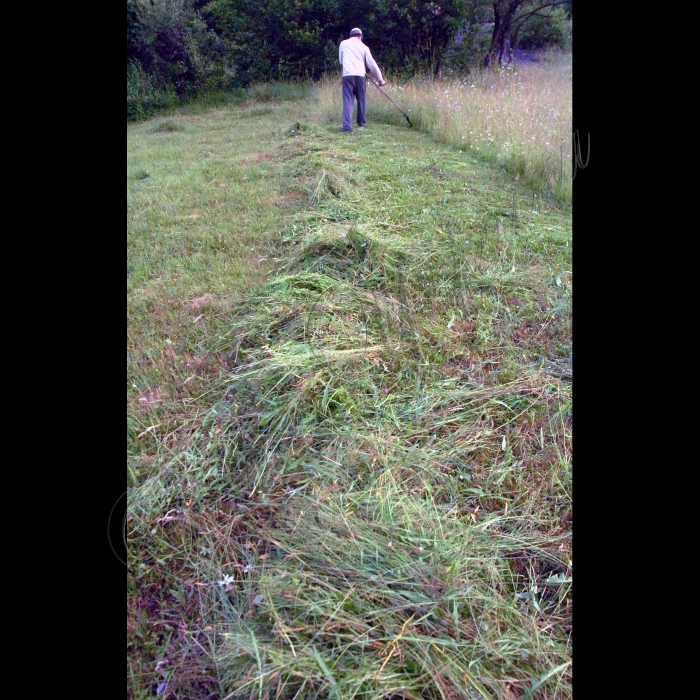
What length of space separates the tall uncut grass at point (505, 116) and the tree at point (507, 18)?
15.0ft

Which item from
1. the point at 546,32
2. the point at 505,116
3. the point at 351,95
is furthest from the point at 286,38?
the point at 505,116

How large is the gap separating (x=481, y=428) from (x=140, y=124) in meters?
13.0

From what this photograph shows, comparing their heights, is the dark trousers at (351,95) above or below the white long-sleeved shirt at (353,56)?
below

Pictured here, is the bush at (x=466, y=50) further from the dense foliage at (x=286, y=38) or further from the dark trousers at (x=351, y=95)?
the dark trousers at (x=351, y=95)

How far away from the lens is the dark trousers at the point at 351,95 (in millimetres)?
9258

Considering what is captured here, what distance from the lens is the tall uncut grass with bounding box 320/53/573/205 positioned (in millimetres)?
5938

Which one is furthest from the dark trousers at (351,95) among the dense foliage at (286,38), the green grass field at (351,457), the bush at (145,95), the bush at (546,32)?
the bush at (546,32)

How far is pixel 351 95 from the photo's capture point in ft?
30.7

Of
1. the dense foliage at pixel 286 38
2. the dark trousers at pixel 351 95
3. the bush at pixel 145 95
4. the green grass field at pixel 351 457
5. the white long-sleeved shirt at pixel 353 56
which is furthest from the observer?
the dense foliage at pixel 286 38

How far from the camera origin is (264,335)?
10.1 ft

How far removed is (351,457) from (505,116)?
678 cm

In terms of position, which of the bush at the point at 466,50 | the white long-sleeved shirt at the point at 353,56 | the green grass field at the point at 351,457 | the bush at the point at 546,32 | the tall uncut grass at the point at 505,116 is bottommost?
the green grass field at the point at 351,457

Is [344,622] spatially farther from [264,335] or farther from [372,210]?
[372,210]

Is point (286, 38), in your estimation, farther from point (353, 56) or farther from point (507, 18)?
point (353, 56)
